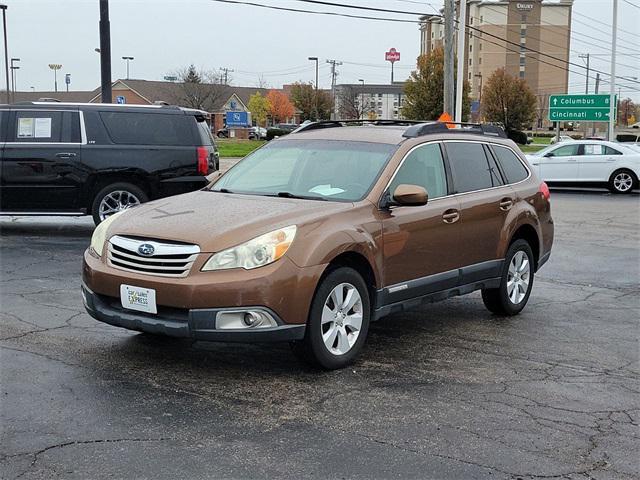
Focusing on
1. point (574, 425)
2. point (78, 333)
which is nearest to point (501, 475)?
point (574, 425)

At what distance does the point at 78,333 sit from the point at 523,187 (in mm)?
4292

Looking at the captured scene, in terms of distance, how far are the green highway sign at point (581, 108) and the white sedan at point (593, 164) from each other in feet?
47.6

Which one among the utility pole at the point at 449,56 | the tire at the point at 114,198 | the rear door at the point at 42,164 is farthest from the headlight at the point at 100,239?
the utility pole at the point at 449,56

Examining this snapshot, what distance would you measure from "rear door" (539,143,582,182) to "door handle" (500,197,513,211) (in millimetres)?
16760

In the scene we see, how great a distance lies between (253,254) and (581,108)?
3505 centimetres

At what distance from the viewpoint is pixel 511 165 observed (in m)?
7.61

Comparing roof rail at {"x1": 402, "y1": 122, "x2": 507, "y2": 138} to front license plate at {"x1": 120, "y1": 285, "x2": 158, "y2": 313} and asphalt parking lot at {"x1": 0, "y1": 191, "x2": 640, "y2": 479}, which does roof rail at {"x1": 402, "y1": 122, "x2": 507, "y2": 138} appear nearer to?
asphalt parking lot at {"x1": 0, "y1": 191, "x2": 640, "y2": 479}

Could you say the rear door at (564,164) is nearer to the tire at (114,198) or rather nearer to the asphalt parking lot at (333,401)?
the tire at (114,198)

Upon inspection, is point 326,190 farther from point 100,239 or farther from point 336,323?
point 100,239

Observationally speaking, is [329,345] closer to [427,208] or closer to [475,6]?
[427,208]

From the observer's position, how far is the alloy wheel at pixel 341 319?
532 centimetres

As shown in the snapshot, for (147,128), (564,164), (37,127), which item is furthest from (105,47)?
(564,164)

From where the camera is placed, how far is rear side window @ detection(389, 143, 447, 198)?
20.3 feet

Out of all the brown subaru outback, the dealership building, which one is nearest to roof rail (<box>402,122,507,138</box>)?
the brown subaru outback
